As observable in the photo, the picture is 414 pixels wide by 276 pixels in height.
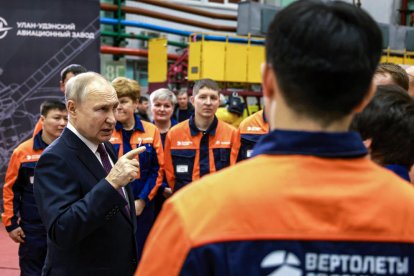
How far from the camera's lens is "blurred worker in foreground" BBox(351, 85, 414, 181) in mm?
1709

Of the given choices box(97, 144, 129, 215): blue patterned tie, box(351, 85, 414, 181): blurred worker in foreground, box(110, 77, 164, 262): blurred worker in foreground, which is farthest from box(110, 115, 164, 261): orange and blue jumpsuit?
box(351, 85, 414, 181): blurred worker in foreground

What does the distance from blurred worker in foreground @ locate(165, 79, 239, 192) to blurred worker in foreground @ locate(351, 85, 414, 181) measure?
2777 millimetres

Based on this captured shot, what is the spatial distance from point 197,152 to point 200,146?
6 centimetres

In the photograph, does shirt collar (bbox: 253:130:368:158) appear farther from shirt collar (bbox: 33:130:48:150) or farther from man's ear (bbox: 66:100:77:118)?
shirt collar (bbox: 33:130:48:150)

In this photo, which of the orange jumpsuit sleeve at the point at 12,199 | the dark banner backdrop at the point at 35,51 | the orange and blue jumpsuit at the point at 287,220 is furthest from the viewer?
the dark banner backdrop at the point at 35,51

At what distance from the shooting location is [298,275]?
3.25ft

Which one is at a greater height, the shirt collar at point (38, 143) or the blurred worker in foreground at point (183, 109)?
the shirt collar at point (38, 143)

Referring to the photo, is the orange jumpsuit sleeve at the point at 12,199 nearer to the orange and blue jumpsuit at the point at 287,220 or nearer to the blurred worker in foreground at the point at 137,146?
the blurred worker in foreground at the point at 137,146

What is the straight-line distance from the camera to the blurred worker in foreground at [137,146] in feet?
14.6

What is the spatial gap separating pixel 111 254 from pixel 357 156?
4.96ft

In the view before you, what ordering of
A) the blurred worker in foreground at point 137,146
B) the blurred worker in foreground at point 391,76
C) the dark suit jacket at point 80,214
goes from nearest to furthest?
the dark suit jacket at point 80,214 < the blurred worker in foreground at point 391,76 < the blurred worker in foreground at point 137,146

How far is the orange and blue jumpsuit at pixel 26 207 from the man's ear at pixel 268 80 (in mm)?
3098

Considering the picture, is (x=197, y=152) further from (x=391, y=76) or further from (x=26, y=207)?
(x=391, y=76)

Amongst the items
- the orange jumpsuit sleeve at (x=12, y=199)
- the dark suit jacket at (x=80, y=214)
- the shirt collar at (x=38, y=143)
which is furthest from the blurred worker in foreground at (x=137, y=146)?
the dark suit jacket at (x=80, y=214)
